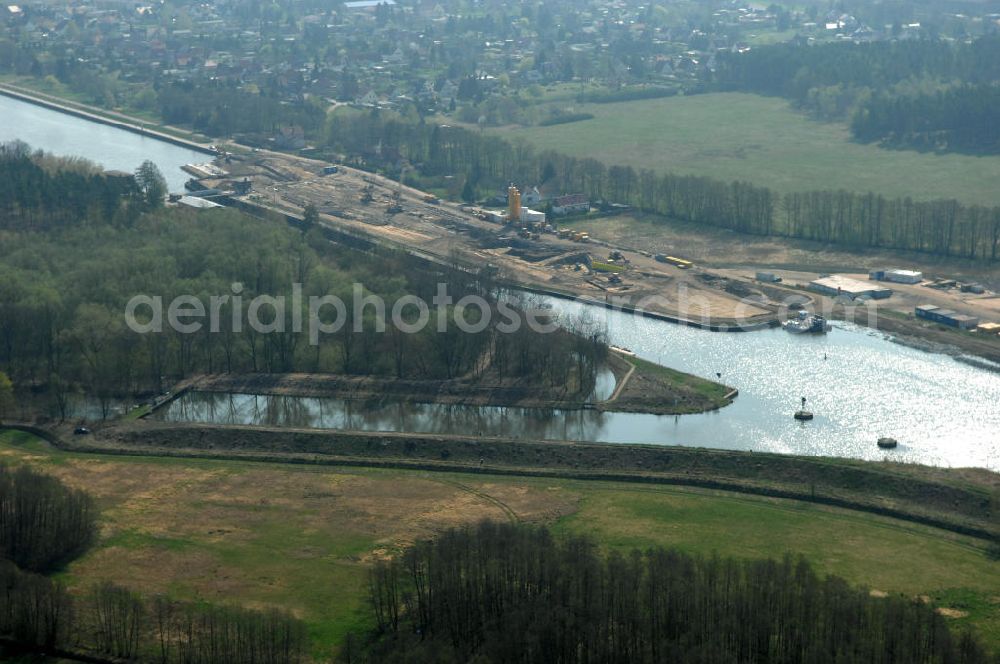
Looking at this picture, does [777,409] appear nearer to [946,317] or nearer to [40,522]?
[946,317]

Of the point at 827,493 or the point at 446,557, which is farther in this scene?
the point at 827,493

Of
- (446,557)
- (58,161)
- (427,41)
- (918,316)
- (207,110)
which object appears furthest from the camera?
(427,41)

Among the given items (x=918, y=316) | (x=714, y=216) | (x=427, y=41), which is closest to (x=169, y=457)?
(x=918, y=316)

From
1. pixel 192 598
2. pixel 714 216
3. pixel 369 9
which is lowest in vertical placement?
pixel 192 598

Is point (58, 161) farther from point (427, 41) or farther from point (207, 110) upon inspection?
point (427, 41)

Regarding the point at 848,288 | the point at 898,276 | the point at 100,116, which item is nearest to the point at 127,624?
the point at 848,288

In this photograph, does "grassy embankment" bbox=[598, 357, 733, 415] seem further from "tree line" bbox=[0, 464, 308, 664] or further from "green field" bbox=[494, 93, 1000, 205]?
"green field" bbox=[494, 93, 1000, 205]

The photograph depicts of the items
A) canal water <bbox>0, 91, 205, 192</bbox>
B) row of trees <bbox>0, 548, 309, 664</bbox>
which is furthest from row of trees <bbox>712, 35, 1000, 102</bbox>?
row of trees <bbox>0, 548, 309, 664</bbox>
